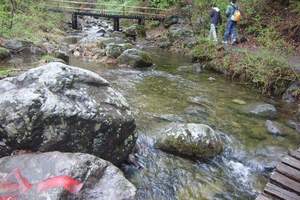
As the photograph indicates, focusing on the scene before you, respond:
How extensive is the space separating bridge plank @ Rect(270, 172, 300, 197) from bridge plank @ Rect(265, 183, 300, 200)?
100 mm

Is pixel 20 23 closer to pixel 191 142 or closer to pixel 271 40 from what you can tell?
pixel 271 40

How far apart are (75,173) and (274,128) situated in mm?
4720

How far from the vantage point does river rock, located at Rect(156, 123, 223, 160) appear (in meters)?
6.09

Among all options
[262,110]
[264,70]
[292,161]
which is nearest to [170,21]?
[264,70]

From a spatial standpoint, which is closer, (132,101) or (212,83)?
(132,101)

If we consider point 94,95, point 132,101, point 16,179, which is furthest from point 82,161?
point 132,101

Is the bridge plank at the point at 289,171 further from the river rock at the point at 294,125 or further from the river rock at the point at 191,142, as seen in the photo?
the river rock at the point at 294,125

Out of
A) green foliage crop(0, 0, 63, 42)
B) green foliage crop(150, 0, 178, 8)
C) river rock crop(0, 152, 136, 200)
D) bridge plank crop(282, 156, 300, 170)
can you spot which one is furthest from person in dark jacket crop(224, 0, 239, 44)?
river rock crop(0, 152, 136, 200)

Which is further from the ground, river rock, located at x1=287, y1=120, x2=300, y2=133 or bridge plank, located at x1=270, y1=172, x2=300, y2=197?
bridge plank, located at x1=270, y1=172, x2=300, y2=197

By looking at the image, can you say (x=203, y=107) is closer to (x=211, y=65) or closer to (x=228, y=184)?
(x=228, y=184)

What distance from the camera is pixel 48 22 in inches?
847

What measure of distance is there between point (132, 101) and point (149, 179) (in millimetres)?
3398

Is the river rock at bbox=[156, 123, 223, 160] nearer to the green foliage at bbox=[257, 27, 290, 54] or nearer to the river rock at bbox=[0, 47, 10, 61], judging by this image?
the river rock at bbox=[0, 47, 10, 61]

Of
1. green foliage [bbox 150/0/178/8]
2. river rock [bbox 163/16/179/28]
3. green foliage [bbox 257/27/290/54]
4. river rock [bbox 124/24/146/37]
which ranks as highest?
green foliage [bbox 150/0/178/8]
